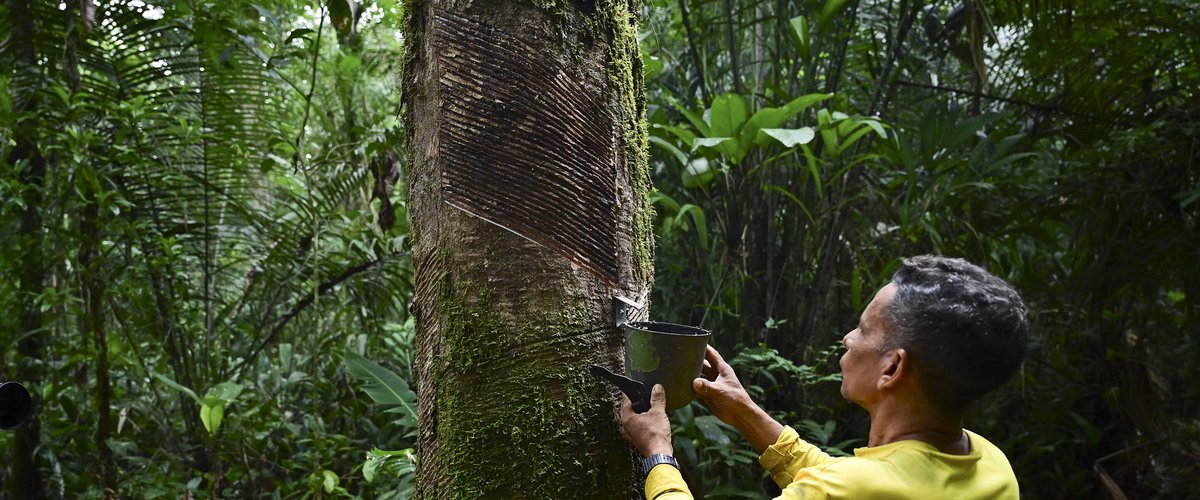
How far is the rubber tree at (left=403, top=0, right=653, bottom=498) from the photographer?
1654 mm

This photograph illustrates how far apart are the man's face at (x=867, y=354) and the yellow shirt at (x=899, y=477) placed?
11 centimetres

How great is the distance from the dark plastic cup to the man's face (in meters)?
0.28

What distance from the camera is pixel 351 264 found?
445 centimetres

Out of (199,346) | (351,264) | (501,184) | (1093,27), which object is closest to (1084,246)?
(1093,27)

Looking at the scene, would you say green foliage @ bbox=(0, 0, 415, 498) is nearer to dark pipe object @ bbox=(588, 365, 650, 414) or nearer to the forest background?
the forest background

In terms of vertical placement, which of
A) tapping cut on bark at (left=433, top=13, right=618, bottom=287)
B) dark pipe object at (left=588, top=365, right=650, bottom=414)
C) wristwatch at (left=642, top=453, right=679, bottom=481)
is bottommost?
wristwatch at (left=642, top=453, right=679, bottom=481)

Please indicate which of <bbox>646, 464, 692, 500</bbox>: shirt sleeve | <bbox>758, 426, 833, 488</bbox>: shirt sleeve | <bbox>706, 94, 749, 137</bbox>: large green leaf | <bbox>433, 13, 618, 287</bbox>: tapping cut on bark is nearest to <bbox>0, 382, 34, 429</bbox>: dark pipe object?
<bbox>433, 13, 618, 287</bbox>: tapping cut on bark

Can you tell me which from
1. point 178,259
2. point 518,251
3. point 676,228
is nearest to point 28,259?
point 178,259

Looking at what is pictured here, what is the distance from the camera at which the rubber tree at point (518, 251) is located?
5.43 feet

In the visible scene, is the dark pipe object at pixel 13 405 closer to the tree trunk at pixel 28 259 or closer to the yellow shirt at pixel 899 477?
the yellow shirt at pixel 899 477

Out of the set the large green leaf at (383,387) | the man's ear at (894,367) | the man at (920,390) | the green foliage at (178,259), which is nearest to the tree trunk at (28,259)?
the green foliage at (178,259)

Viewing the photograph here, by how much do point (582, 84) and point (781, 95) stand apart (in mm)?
2186

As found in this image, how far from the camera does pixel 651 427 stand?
1619mm

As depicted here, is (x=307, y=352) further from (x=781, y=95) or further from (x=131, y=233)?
(x=781, y=95)
